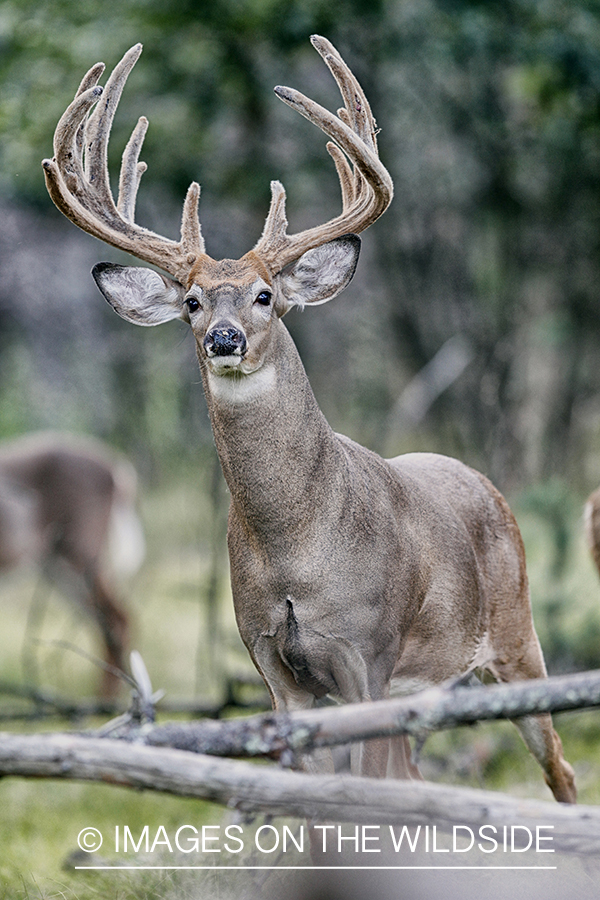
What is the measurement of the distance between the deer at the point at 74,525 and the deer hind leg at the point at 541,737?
5.00 meters

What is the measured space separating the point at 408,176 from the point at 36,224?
3.80 meters

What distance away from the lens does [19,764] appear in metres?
2.60

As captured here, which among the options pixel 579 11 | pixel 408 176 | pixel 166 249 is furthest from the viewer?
pixel 408 176

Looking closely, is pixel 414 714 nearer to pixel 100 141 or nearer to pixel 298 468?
pixel 298 468

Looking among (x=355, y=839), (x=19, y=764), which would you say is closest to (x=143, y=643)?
(x=355, y=839)

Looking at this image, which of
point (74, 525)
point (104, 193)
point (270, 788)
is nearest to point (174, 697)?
point (74, 525)

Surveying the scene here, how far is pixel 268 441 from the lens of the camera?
370 cm

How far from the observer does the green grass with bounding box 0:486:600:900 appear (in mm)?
4516

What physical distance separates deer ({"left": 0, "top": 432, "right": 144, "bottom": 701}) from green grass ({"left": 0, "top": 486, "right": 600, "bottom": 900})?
253 mm

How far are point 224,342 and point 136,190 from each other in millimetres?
881

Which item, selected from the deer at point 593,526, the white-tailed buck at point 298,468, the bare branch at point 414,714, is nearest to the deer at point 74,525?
the deer at point 593,526

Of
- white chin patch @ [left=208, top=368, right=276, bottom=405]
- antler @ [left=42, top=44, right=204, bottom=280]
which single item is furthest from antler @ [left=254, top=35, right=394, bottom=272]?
white chin patch @ [left=208, top=368, right=276, bottom=405]

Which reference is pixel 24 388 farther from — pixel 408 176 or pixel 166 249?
pixel 166 249

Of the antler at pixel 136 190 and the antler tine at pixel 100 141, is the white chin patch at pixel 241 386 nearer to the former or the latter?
the antler at pixel 136 190
